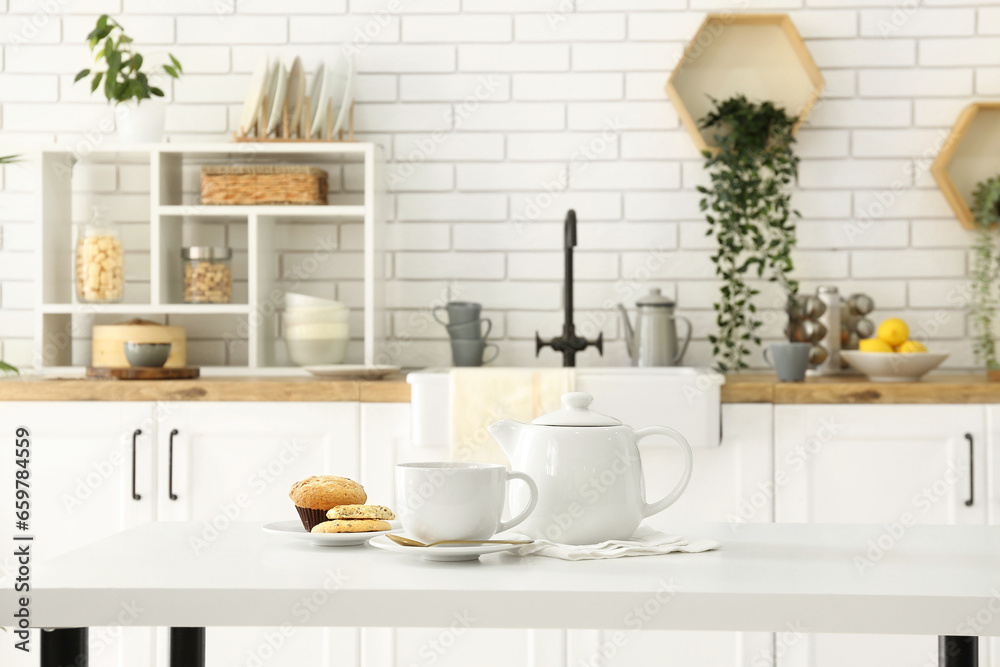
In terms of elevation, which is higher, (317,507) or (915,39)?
(915,39)

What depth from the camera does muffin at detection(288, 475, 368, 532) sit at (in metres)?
1.23

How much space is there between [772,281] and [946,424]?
30.7 inches

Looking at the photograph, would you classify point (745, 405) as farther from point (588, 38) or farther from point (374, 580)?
point (374, 580)

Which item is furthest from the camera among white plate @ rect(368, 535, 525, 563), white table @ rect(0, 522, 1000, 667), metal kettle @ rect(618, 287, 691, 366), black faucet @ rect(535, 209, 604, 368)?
metal kettle @ rect(618, 287, 691, 366)

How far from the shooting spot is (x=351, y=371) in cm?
266

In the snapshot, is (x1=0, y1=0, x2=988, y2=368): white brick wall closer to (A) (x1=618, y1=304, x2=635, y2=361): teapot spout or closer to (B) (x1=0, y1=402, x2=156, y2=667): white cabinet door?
(A) (x1=618, y1=304, x2=635, y2=361): teapot spout

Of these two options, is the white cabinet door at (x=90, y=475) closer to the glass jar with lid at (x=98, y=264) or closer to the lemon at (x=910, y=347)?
the glass jar with lid at (x=98, y=264)

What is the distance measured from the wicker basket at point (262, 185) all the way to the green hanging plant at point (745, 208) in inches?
48.4

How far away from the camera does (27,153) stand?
3148 mm

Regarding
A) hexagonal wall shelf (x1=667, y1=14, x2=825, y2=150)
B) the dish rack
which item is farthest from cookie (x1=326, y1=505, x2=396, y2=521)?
hexagonal wall shelf (x1=667, y1=14, x2=825, y2=150)

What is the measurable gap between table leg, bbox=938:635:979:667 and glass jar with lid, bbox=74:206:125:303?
2.49 metres

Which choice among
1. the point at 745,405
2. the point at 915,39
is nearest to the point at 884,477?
the point at 745,405

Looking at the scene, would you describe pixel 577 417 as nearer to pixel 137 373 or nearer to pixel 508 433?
pixel 508 433

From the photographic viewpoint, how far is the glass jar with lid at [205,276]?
295cm
